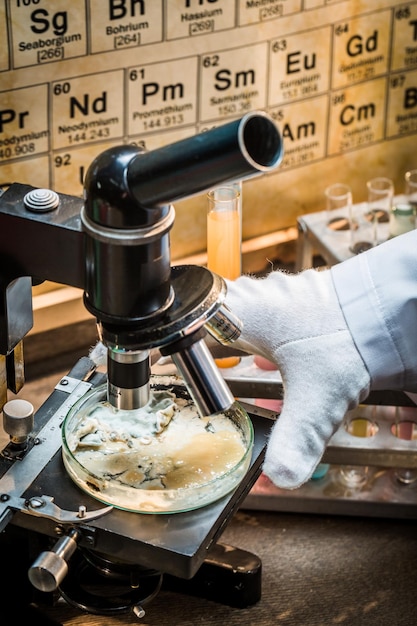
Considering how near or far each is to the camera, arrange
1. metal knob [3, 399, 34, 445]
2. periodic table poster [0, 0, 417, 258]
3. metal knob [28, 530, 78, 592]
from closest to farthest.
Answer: metal knob [28, 530, 78, 592] < metal knob [3, 399, 34, 445] < periodic table poster [0, 0, 417, 258]

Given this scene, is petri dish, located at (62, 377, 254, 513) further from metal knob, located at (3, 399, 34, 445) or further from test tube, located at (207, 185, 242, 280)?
test tube, located at (207, 185, 242, 280)

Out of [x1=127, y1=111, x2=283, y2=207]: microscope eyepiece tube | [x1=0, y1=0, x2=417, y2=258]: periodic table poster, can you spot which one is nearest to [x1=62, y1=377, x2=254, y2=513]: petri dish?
[x1=127, y1=111, x2=283, y2=207]: microscope eyepiece tube

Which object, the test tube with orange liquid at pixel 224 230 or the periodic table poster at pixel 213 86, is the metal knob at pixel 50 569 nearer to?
the test tube with orange liquid at pixel 224 230

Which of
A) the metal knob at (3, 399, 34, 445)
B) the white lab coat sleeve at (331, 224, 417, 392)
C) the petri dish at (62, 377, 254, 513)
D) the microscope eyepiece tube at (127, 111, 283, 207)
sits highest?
the microscope eyepiece tube at (127, 111, 283, 207)

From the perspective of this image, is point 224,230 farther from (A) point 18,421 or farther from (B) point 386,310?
(A) point 18,421

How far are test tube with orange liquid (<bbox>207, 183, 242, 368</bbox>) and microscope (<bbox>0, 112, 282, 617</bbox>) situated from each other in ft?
1.23

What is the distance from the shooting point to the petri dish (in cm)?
108

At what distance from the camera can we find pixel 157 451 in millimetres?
1137

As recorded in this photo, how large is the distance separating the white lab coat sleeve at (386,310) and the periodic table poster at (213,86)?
0.70 m

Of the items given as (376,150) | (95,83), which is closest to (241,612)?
(95,83)

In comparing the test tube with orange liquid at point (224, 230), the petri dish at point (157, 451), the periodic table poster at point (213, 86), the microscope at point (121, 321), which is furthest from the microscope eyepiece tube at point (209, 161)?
the periodic table poster at point (213, 86)

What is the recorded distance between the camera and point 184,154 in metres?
0.82

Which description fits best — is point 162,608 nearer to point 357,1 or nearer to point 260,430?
point 260,430

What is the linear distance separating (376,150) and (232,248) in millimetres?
677
